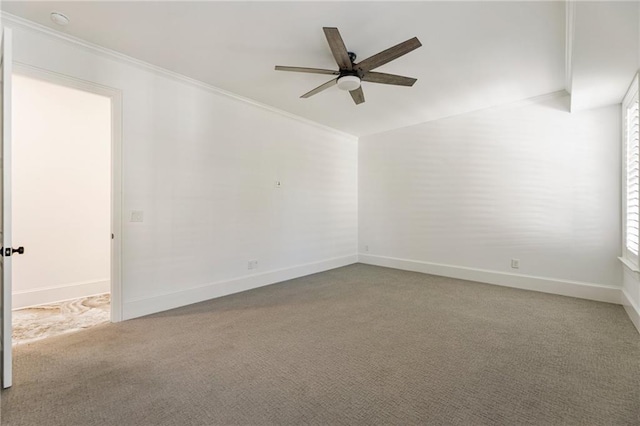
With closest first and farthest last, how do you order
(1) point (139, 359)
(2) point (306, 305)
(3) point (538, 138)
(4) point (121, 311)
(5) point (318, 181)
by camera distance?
(1) point (139, 359)
(4) point (121, 311)
(2) point (306, 305)
(3) point (538, 138)
(5) point (318, 181)

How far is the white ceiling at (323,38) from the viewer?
7.34 ft

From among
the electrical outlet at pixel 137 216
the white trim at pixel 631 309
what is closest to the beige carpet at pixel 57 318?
the electrical outlet at pixel 137 216

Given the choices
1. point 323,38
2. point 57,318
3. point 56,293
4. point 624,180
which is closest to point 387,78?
point 323,38

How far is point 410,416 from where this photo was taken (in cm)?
156

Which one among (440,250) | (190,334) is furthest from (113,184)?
(440,250)

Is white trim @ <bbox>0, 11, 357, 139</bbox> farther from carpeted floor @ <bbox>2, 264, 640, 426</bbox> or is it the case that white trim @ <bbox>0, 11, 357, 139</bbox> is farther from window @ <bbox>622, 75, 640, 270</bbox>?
window @ <bbox>622, 75, 640, 270</bbox>

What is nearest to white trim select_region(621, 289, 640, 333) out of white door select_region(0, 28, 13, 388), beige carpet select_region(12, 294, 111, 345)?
white door select_region(0, 28, 13, 388)

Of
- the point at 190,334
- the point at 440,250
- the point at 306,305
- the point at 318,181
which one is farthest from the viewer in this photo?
the point at 318,181

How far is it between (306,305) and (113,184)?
244 cm

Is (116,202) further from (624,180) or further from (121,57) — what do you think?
(624,180)

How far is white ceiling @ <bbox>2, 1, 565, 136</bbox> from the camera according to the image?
2.24 metres

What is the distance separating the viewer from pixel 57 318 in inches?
121

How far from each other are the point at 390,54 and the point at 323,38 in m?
0.67

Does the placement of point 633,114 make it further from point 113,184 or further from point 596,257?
point 113,184
